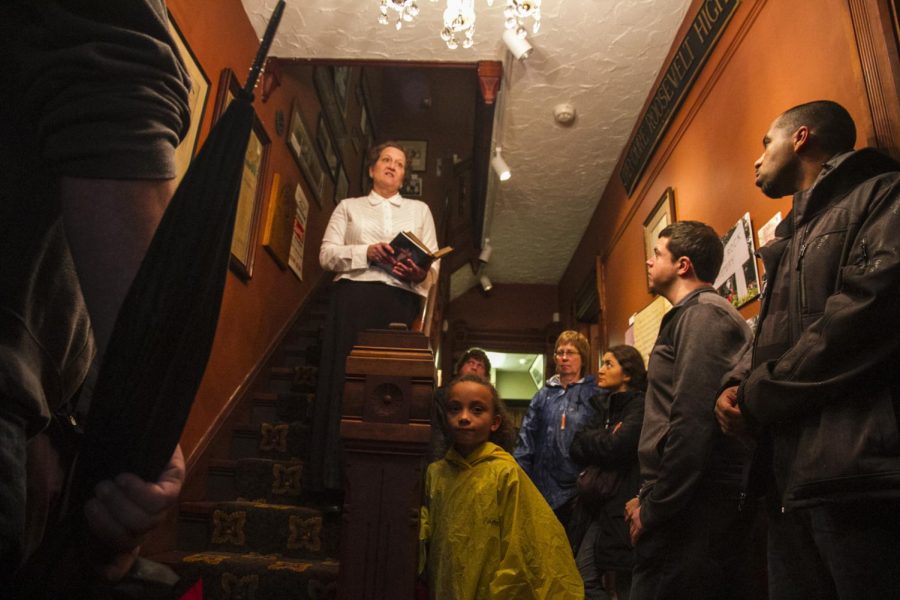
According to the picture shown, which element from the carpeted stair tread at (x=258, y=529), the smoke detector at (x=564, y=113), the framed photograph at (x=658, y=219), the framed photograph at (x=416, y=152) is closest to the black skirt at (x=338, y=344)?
the carpeted stair tread at (x=258, y=529)

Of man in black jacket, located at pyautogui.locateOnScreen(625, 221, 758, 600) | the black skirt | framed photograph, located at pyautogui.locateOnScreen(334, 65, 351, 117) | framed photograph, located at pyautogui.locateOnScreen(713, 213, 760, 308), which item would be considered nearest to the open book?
the black skirt

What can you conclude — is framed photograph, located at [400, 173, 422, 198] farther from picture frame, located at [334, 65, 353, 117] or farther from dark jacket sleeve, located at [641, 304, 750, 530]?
dark jacket sleeve, located at [641, 304, 750, 530]

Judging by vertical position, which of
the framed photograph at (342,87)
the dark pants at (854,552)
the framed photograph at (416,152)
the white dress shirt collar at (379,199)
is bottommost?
the dark pants at (854,552)

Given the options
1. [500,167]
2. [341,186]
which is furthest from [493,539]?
[341,186]

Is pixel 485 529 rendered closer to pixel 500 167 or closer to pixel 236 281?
pixel 236 281

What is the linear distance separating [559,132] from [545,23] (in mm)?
1350

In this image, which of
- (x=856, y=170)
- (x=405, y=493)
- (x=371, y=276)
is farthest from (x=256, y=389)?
(x=856, y=170)

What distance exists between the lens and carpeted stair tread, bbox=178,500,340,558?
2691 mm

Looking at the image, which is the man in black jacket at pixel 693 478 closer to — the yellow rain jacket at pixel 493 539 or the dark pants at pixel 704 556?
the dark pants at pixel 704 556

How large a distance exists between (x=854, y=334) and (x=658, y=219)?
3.09 m

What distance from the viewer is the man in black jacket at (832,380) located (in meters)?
1.09

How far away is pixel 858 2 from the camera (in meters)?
1.87

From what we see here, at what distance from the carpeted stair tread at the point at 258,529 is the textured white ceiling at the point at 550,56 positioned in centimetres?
293

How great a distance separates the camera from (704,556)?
5.61ft
